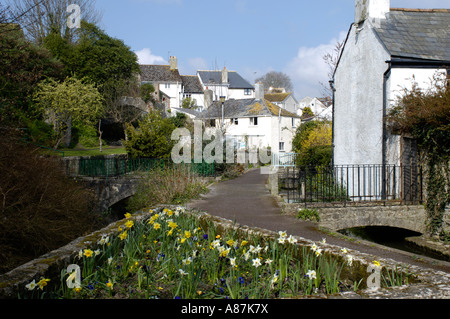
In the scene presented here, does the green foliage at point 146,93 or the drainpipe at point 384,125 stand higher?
the green foliage at point 146,93

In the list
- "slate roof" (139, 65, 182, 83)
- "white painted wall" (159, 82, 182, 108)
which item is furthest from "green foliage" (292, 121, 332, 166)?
"slate roof" (139, 65, 182, 83)

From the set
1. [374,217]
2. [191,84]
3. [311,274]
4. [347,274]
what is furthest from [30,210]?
[191,84]

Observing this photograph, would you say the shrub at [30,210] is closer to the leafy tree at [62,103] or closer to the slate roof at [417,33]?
the slate roof at [417,33]

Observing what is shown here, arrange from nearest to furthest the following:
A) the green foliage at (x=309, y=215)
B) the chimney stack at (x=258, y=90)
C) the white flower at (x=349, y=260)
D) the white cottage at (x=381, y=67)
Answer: the white flower at (x=349, y=260), the green foliage at (x=309, y=215), the white cottage at (x=381, y=67), the chimney stack at (x=258, y=90)

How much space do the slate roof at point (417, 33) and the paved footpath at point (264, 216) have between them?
21.6 ft

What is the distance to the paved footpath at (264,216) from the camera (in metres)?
7.00

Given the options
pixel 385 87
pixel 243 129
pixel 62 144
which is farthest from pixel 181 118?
pixel 385 87

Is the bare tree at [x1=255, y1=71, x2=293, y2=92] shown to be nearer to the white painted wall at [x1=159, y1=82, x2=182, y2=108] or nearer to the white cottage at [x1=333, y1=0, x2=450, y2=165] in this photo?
the white painted wall at [x1=159, y1=82, x2=182, y2=108]

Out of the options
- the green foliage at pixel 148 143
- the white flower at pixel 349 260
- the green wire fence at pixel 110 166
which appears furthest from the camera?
the green foliage at pixel 148 143

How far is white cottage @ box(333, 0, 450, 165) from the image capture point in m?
12.1

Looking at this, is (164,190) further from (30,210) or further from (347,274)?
(347,274)

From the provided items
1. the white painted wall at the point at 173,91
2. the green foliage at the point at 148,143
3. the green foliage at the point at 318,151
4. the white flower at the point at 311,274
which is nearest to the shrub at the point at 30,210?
the white flower at the point at 311,274
